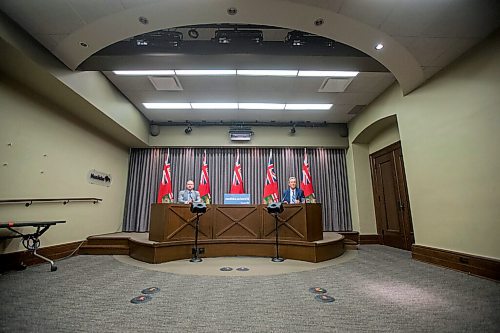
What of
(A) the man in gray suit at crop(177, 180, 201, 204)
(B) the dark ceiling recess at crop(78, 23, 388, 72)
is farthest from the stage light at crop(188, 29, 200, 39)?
(A) the man in gray suit at crop(177, 180, 201, 204)

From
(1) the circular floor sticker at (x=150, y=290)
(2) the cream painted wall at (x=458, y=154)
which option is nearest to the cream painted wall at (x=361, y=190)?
(2) the cream painted wall at (x=458, y=154)

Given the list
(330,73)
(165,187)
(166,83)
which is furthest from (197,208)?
(330,73)

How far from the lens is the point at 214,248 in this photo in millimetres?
4586

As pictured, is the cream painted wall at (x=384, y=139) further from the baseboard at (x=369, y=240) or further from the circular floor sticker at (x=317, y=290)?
the circular floor sticker at (x=317, y=290)

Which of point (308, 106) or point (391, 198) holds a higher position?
point (308, 106)

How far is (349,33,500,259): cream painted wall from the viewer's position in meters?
3.04

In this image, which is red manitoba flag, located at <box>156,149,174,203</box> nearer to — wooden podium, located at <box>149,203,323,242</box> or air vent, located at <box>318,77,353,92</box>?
wooden podium, located at <box>149,203,323,242</box>

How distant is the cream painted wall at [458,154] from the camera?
304 cm

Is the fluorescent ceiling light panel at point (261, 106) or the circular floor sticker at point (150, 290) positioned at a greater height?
the fluorescent ceiling light panel at point (261, 106)

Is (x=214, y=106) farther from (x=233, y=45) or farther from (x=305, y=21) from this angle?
(x=305, y=21)

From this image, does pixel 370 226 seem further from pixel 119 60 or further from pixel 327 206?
pixel 119 60

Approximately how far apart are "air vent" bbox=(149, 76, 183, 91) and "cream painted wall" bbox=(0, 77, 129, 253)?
1949 mm

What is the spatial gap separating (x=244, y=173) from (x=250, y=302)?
515 cm

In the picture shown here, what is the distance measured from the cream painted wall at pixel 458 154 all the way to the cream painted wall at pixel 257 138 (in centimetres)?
→ 270
